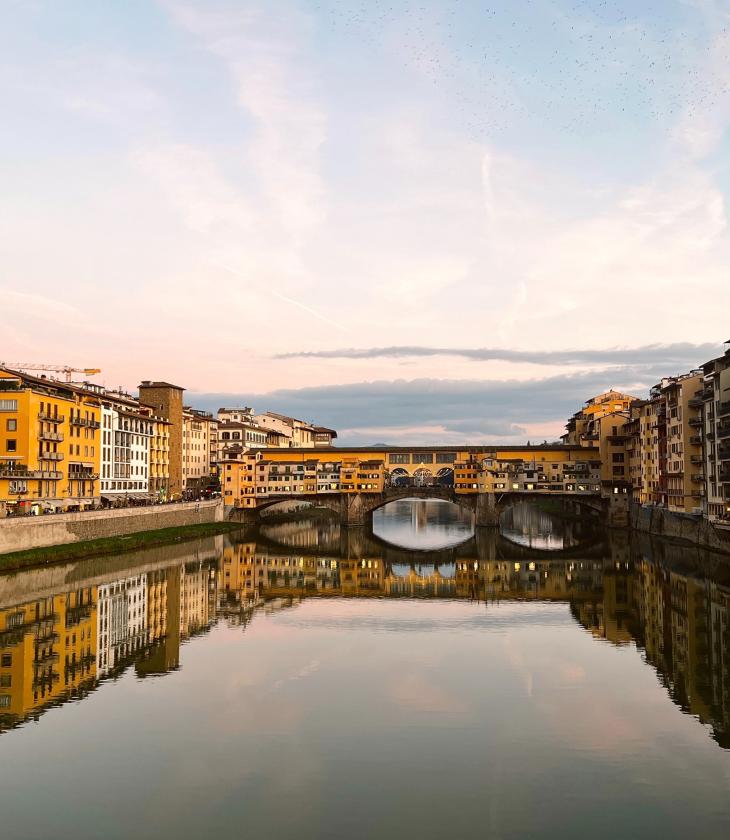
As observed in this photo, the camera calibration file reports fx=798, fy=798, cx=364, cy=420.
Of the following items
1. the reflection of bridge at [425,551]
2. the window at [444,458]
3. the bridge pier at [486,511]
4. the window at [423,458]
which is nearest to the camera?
the reflection of bridge at [425,551]

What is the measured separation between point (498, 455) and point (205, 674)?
3665 inches

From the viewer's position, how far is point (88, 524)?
76875 mm

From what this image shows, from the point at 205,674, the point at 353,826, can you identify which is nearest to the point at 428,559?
the point at 205,674

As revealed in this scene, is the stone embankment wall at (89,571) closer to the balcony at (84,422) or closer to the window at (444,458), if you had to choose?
the balcony at (84,422)

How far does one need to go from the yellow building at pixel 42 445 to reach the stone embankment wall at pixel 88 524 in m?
6.50

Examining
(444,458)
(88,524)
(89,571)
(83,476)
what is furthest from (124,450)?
(444,458)

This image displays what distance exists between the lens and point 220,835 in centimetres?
2019

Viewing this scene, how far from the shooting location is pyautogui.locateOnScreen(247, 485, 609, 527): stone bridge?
122 meters

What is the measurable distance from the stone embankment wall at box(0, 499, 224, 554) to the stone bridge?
24.6 meters

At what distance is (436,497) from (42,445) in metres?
59.5

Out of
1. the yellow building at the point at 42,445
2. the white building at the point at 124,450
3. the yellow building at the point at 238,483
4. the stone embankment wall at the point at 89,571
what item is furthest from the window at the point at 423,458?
the yellow building at the point at 42,445

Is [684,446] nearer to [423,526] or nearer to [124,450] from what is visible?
[423,526]

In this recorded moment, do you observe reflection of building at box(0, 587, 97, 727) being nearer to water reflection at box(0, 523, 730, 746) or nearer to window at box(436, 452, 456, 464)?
water reflection at box(0, 523, 730, 746)

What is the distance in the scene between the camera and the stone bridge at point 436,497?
122062 mm
